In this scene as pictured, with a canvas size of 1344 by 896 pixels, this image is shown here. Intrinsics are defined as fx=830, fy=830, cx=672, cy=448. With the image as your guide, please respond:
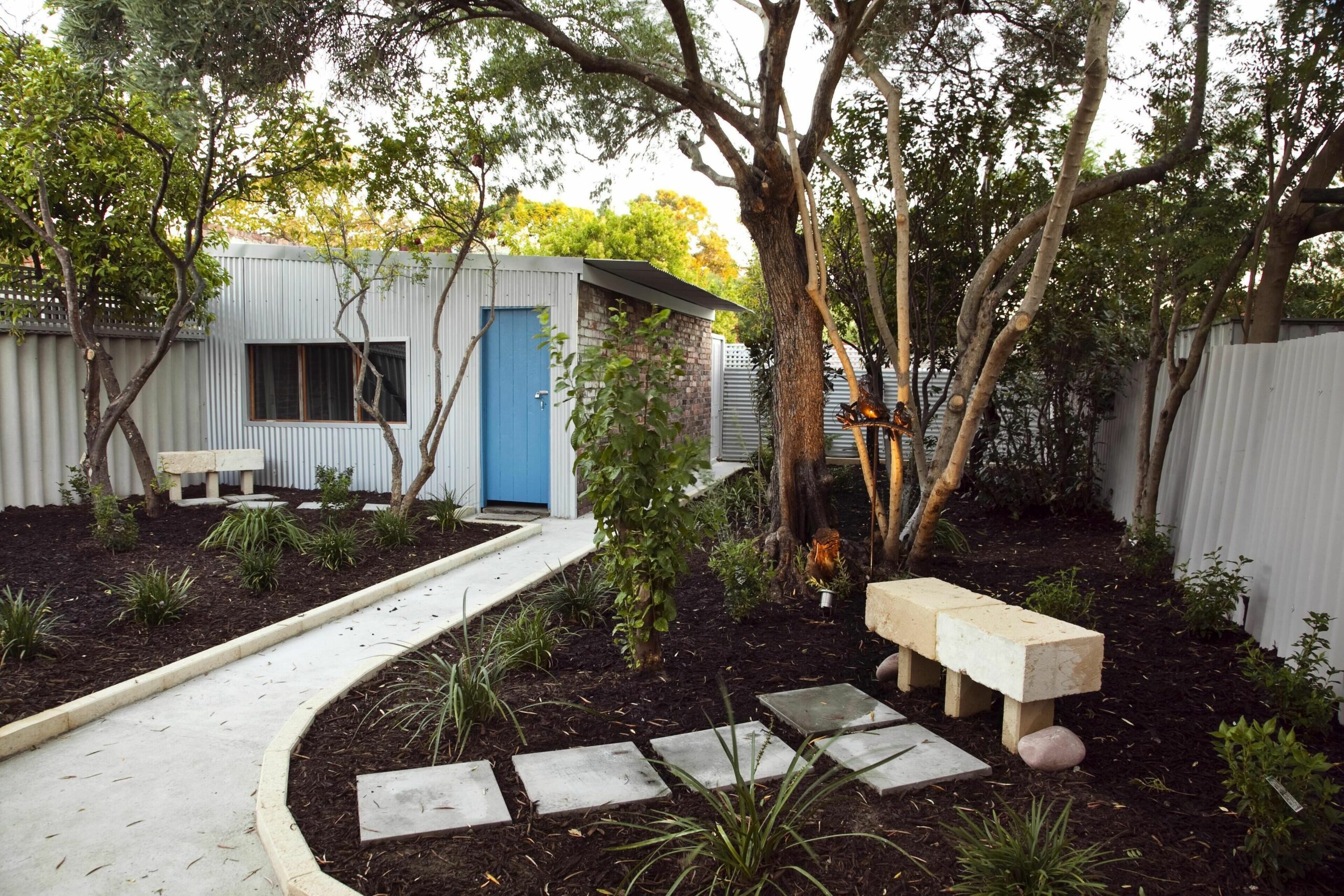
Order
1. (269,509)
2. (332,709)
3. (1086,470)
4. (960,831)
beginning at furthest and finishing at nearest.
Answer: (1086,470)
(269,509)
(332,709)
(960,831)

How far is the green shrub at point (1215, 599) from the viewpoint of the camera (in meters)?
4.43

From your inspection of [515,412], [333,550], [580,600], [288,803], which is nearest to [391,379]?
[515,412]

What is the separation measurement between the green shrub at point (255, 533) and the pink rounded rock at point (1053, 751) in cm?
552

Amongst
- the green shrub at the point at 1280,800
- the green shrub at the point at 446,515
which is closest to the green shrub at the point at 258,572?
the green shrub at the point at 446,515

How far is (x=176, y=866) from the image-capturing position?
2711 mm

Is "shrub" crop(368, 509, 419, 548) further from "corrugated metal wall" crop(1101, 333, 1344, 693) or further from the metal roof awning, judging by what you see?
"corrugated metal wall" crop(1101, 333, 1344, 693)

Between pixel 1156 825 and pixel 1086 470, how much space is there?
A: 6456 millimetres

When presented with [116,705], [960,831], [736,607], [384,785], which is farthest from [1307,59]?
[116,705]

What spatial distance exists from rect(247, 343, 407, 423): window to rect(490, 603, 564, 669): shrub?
6.03 meters

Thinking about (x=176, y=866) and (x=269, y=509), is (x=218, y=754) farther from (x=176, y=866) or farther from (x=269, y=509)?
(x=269, y=509)

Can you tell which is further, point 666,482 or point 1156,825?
point 666,482

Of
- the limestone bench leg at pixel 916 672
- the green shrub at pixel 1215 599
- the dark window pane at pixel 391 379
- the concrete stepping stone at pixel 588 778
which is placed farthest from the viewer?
the dark window pane at pixel 391 379

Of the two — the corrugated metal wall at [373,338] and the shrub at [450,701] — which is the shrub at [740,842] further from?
the corrugated metal wall at [373,338]

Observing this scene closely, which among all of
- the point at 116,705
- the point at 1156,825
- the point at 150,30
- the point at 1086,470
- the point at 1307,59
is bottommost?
the point at 116,705
